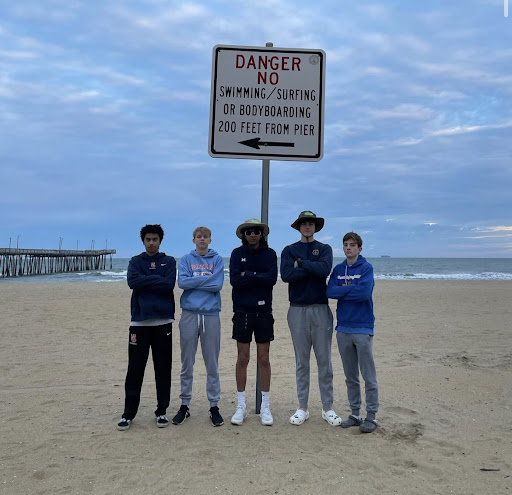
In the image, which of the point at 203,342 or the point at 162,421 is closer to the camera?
the point at 162,421

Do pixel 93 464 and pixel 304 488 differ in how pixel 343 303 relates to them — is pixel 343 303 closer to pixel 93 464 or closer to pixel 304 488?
pixel 304 488

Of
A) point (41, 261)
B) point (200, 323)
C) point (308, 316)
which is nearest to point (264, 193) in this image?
point (308, 316)

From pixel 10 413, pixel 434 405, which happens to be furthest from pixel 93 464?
pixel 434 405

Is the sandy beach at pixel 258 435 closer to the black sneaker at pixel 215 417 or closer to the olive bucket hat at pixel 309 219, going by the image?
the black sneaker at pixel 215 417

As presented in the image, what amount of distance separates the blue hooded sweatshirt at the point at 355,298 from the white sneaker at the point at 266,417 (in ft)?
3.55

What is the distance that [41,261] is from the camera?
209 feet

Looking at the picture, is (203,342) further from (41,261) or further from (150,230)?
(41,261)

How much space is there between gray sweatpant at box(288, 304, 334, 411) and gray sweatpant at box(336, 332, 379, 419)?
0.17 metres

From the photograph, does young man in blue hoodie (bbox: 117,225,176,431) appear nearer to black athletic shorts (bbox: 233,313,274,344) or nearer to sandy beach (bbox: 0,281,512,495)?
sandy beach (bbox: 0,281,512,495)

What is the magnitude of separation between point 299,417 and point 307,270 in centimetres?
147

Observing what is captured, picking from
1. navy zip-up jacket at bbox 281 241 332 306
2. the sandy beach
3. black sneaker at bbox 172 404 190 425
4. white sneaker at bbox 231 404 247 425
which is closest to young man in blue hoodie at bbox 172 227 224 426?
black sneaker at bbox 172 404 190 425

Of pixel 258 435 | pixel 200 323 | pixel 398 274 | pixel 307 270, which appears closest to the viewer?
pixel 258 435

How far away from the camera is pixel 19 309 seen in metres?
14.0

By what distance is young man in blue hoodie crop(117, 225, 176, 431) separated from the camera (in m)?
4.43
